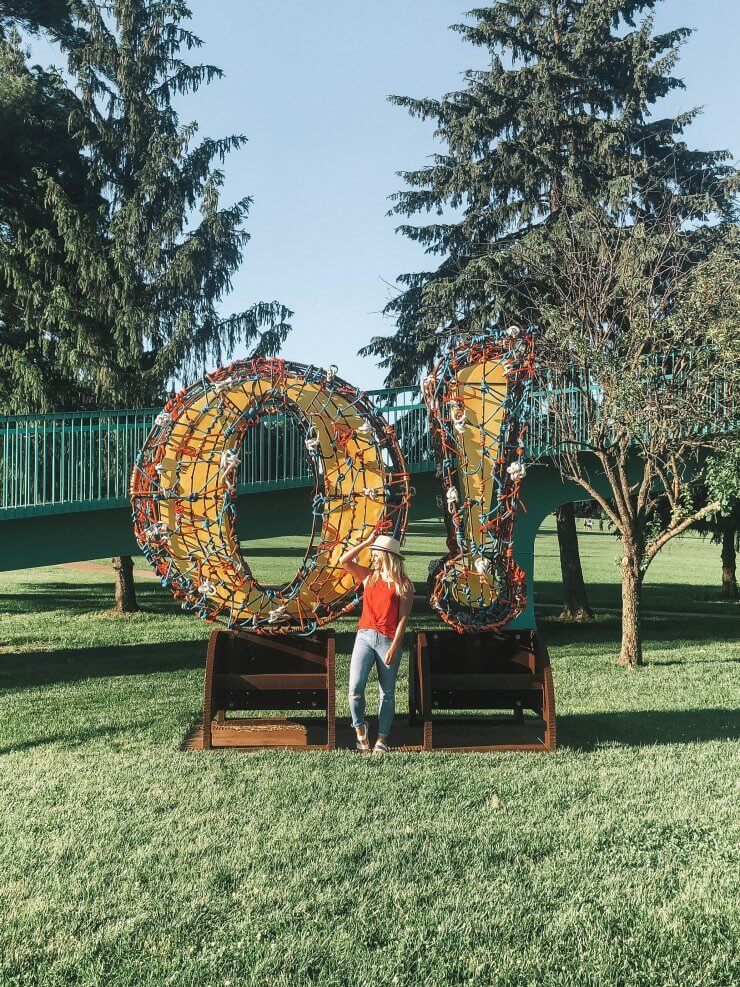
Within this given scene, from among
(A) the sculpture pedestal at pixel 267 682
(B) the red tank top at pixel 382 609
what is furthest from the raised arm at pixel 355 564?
(A) the sculpture pedestal at pixel 267 682

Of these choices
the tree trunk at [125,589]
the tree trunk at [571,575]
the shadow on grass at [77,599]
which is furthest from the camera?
the shadow on grass at [77,599]

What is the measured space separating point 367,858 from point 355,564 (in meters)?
3.05

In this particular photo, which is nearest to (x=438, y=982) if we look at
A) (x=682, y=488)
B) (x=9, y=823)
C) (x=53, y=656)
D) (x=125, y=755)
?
(x=9, y=823)

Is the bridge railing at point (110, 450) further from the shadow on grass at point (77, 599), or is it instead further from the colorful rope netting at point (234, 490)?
the shadow on grass at point (77, 599)

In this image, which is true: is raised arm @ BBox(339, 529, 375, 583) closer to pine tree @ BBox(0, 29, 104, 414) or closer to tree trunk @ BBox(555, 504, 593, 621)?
pine tree @ BBox(0, 29, 104, 414)

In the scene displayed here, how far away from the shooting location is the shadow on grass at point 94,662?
44.9 feet

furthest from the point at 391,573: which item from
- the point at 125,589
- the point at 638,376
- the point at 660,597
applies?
the point at 660,597

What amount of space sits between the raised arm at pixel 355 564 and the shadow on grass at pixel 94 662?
265 inches

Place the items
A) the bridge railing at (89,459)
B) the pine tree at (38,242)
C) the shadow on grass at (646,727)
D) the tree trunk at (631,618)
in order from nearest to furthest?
the shadow on grass at (646,727)
the bridge railing at (89,459)
the tree trunk at (631,618)
the pine tree at (38,242)

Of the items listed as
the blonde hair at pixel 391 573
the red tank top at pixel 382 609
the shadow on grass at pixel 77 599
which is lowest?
the shadow on grass at pixel 77 599

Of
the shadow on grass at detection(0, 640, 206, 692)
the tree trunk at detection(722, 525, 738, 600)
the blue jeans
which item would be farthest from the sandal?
the tree trunk at detection(722, 525, 738, 600)

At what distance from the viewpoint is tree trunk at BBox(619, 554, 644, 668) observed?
14.5 meters

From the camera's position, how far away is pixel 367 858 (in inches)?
221

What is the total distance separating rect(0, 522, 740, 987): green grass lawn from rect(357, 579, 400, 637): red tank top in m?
1.11
